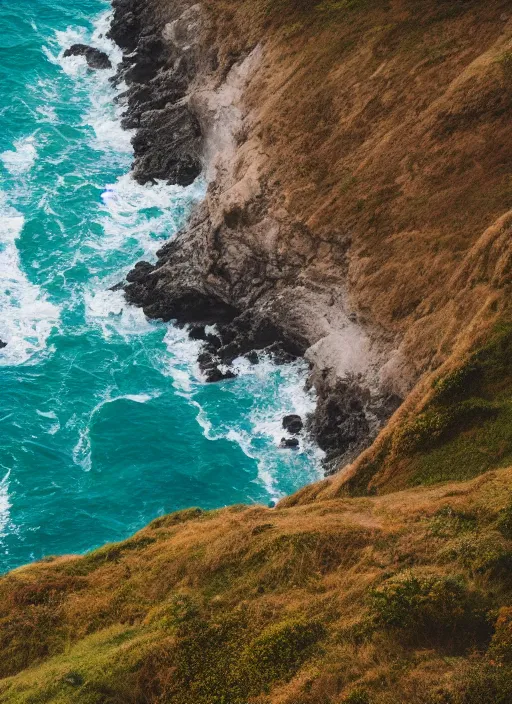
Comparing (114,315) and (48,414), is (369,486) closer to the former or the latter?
(48,414)

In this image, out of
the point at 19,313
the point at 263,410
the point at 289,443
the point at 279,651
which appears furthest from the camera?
the point at 19,313

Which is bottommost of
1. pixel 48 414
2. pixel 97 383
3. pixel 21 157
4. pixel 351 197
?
pixel 48 414

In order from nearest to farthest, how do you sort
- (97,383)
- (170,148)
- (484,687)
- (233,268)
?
(484,687)
(97,383)
(233,268)
(170,148)

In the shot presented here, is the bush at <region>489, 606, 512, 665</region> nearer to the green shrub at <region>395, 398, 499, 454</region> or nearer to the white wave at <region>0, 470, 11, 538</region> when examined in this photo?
the green shrub at <region>395, 398, 499, 454</region>

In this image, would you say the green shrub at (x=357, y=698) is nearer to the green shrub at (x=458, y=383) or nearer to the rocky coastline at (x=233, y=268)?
the green shrub at (x=458, y=383)

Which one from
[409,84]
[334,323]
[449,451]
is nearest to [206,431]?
[334,323]

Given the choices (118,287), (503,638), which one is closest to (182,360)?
(118,287)

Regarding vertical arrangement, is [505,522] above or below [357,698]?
above
